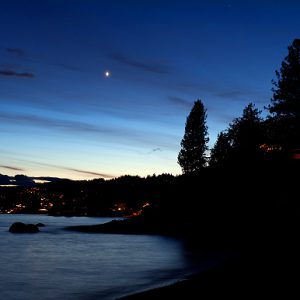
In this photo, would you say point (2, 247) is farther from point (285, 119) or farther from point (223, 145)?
point (223, 145)

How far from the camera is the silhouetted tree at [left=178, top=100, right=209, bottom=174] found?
268ft

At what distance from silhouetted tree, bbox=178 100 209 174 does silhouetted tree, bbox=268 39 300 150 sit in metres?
28.7

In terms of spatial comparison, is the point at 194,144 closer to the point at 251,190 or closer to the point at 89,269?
the point at 251,190

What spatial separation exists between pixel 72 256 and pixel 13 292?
66.2 feet

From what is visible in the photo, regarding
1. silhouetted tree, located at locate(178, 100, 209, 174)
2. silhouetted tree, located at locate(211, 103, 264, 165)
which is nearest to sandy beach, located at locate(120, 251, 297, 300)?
silhouetted tree, located at locate(211, 103, 264, 165)

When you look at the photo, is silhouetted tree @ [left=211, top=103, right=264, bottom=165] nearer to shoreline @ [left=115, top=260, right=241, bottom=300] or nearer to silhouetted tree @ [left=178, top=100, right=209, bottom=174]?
silhouetted tree @ [left=178, top=100, right=209, bottom=174]

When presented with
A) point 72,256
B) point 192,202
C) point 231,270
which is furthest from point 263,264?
point 192,202

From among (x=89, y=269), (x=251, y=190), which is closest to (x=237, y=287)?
(x=89, y=269)

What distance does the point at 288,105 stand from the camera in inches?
2048

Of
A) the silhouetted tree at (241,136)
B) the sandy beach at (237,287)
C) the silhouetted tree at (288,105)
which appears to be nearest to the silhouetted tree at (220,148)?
the silhouetted tree at (241,136)

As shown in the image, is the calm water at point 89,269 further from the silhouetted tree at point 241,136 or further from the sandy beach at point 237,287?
the silhouetted tree at point 241,136

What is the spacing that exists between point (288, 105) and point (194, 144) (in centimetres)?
3159

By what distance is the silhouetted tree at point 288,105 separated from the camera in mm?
51656

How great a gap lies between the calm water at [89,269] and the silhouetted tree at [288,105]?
741 inches
